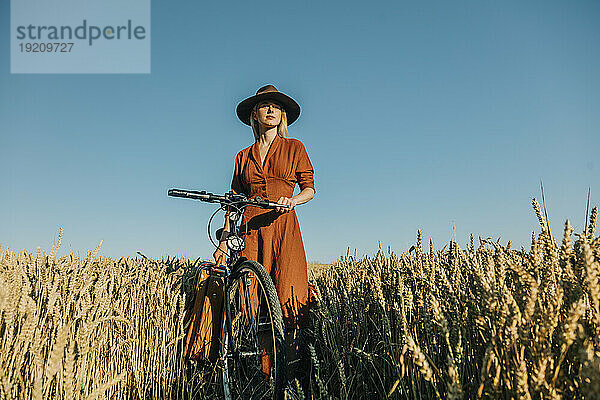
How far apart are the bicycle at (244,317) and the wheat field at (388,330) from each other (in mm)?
251

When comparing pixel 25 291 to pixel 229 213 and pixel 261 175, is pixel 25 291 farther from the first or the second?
pixel 261 175

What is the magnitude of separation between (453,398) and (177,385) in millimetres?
2721

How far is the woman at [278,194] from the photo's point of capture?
3.27 m

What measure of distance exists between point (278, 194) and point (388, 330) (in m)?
1.69

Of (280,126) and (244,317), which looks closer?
(244,317)

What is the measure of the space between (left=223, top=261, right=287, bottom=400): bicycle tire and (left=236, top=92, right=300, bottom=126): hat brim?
1.66 metres

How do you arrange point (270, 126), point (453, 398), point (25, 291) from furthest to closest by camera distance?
point (270, 126) → point (25, 291) → point (453, 398)

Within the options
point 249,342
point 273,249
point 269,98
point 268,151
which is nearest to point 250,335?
point 249,342

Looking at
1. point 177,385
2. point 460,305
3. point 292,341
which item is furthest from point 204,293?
point 460,305

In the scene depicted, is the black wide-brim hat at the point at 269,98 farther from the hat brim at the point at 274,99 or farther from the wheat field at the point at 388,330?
the wheat field at the point at 388,330

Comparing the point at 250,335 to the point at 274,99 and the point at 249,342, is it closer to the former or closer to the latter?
the point at 249,342

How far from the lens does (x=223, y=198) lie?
2.99 metres

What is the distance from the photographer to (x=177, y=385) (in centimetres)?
323

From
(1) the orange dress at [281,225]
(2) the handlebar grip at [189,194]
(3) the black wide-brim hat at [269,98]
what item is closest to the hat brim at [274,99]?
(3) the black wide-brim hat at [269,98]
